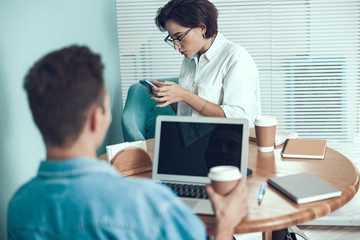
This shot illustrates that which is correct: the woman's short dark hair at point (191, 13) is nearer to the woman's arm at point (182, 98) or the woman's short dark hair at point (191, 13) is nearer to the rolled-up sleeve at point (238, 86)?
the rolled-up sleeve at point (238, 86)

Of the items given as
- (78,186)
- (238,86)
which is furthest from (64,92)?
(238,86)

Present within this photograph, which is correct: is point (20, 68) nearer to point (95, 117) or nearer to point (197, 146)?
point (197, 146)

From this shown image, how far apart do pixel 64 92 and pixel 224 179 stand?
529mm

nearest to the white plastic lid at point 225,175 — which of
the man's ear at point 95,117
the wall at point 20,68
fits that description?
the man's ear at point 95,117

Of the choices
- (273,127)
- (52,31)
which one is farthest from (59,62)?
(52,31)

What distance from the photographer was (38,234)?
0.76 meters

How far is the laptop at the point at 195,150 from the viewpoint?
1.34m

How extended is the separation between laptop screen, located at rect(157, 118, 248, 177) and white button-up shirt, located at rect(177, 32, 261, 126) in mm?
678

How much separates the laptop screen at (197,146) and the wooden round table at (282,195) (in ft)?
0.52

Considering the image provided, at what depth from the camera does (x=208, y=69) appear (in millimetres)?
2236

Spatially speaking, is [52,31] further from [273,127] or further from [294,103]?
[294,103]

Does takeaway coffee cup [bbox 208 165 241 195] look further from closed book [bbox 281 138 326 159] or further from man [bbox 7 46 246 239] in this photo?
closed book [bbox 281 138 326 159]

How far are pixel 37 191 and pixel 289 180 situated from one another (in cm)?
95

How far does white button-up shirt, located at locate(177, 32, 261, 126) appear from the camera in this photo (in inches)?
81.6
